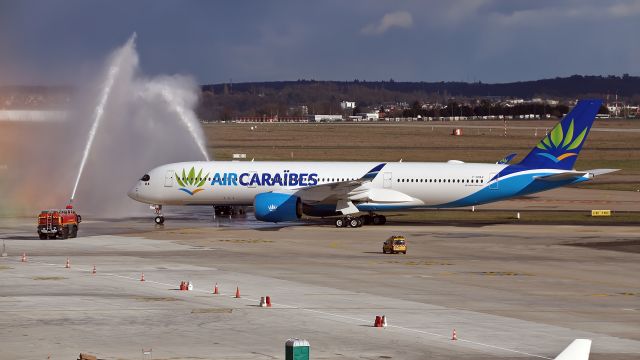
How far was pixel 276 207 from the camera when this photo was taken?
79.2 m

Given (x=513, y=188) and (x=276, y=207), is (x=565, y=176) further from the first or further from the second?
(x=276, y=207)

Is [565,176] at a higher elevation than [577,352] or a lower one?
higher

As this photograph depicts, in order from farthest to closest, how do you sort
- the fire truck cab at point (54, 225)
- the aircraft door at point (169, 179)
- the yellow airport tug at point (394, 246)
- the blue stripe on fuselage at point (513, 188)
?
the aircraft door at point (169, 179)
the blue stripe on fuselage at point (513, 188)
the fire truck cab at point (54, 225)
the yellow airport tug at point (394, 246)

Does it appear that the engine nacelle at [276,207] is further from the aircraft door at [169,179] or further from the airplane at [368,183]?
the aircraft door at [169,179]

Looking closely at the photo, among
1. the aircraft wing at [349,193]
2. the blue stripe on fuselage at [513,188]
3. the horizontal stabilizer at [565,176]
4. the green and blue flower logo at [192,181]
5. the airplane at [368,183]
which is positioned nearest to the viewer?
the horizontal stabilizer at [565,176]

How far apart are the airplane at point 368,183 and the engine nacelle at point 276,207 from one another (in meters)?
0.07

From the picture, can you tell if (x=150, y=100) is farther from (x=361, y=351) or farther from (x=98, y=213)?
(x=361, y=351)

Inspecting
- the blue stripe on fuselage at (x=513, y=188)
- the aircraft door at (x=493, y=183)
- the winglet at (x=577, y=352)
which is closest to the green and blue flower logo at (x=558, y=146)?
the blue stripe on fuselage at (x=513, y=188)

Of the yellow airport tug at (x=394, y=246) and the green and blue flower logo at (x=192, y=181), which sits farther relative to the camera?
the green and blue flower logo at (x=192, y=181)

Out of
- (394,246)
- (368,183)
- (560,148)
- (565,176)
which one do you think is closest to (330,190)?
(368,183)

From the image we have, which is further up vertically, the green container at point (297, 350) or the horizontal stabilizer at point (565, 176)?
the horizontal stabilizer at point (565, 176)

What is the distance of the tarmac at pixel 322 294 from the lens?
122ft

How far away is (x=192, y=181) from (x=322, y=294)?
37.2m

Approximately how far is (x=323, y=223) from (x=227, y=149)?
9528 cm
